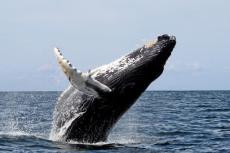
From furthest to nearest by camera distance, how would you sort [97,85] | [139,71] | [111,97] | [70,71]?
[139,71] → [111,97] → [97,85] → [70,71]

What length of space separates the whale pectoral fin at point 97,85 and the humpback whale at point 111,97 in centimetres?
37

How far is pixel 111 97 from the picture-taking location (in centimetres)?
1333

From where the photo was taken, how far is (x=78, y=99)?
45.2 feet

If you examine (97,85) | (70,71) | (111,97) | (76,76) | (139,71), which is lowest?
(111,97)

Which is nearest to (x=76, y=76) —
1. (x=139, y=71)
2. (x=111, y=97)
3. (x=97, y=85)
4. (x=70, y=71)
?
(x=70, y=71)

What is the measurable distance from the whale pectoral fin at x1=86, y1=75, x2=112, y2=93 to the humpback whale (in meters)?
0.37

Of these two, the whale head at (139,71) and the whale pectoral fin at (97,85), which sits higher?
the whale head at (139,71)

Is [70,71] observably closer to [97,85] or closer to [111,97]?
[97,85]

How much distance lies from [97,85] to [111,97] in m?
0.92

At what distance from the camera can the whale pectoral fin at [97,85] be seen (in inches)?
484

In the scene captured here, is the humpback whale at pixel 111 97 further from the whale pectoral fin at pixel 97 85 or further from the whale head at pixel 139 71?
the whale pectoral fin at pixel 97 85

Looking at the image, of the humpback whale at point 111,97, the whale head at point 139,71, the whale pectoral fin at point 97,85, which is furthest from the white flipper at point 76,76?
the whale head at point 139,71

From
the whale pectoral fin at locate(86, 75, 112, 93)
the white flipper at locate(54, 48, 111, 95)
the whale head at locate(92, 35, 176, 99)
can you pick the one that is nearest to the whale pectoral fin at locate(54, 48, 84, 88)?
the white flipper at locate(54, 48, 111, 95)

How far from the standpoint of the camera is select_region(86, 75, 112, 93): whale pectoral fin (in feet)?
40.4
